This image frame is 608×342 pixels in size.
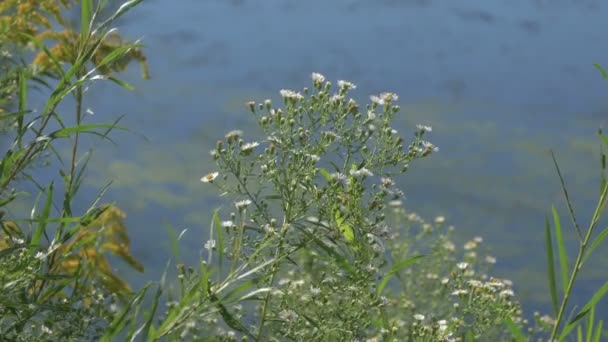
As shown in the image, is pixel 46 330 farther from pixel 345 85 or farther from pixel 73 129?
pixel 345 85

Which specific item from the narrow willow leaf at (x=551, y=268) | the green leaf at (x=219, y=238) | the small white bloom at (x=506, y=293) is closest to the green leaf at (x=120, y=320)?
the green leaf at (x=219, y=238)

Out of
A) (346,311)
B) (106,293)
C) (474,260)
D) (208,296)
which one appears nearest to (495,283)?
(346,311)

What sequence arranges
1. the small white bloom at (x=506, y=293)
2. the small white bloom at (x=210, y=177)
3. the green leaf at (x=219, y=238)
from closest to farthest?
the green leaf at (x=219, y=238), the small white bloom at (x=210, y=177), the small white bloom at (x=506, y=293)

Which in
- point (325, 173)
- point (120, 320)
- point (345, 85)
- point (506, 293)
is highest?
point (345, 85)

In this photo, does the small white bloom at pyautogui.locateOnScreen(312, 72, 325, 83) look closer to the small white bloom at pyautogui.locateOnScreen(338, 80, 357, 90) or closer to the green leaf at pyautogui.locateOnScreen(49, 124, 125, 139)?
the small white bloom at pyautogui.locateOnScreen(338, 80, 357, 90)

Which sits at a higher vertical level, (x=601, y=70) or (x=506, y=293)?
(x=601, y=70)

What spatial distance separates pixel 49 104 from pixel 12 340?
70cm

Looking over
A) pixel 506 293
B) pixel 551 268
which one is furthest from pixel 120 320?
pixel 506 293

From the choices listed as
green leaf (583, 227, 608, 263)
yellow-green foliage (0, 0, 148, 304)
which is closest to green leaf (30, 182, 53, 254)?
yellow-green foliage (0, 0, 148, 304)

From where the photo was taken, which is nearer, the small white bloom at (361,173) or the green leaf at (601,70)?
the green leaf at (601,70)

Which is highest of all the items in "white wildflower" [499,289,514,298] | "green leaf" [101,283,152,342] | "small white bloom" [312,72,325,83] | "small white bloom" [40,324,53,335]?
"small white bloom" [312,72,325,83]

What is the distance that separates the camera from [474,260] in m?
7.37

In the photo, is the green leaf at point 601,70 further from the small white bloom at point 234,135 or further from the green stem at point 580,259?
the small white bloom at point 234,135

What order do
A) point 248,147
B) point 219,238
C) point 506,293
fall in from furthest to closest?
point 506,293 < point 248,147 < point 219,238
